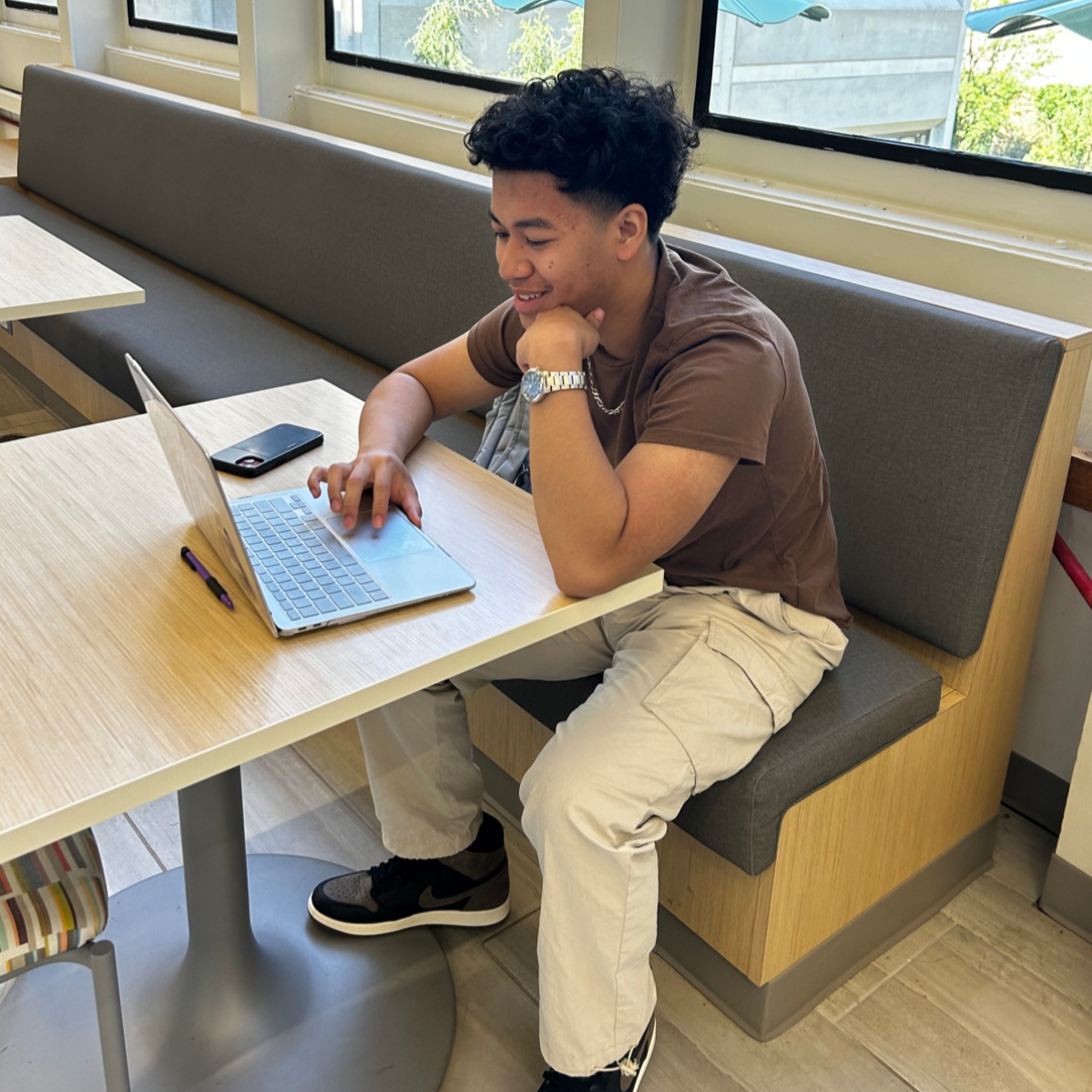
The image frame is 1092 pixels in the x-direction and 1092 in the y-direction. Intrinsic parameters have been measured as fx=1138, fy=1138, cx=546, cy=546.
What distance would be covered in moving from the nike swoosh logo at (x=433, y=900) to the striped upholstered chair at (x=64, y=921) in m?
0.58

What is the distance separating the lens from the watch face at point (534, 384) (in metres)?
1.27

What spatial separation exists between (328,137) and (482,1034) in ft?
8.17

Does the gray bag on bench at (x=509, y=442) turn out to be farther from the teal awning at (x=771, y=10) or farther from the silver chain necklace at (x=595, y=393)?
the teal awning at (x=771, y=10)

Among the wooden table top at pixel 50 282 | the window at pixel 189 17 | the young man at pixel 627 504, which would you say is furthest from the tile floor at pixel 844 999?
the window at pixel 189 17

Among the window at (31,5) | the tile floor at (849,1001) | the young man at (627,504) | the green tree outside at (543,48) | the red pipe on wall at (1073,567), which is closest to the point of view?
the young man at (627,504)

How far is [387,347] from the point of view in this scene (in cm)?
275

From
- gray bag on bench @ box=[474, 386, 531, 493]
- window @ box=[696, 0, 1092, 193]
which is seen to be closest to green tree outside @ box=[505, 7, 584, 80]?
window @ box=[696, 0, 1092, 193]

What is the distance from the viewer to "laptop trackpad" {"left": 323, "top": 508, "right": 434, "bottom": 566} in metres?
1.27

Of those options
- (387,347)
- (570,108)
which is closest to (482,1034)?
(570,108)

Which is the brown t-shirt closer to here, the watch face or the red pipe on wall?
the watch face

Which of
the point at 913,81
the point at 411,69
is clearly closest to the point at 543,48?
the point at 411,69

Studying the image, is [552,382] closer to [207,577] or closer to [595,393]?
[595,393]

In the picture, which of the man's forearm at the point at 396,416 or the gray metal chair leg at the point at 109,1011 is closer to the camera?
the gray metal chair leg at the point at 109,1011

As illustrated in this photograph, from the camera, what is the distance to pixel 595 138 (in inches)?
49.5
